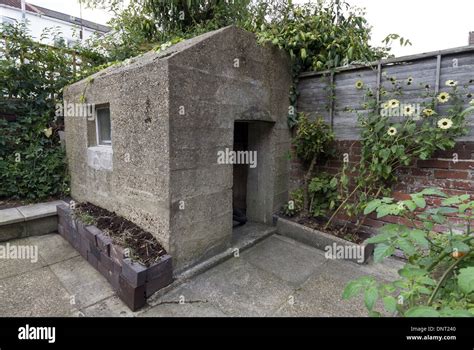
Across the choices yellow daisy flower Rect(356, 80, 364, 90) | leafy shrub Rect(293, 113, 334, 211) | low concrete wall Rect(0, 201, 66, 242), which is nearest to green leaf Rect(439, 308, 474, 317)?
leafy shrub Rect(293, 113, 334, 211)

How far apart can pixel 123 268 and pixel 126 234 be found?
49 centimetres

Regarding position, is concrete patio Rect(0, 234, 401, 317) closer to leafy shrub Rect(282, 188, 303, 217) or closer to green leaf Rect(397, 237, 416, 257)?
leafy shrub Rect(282, 188, 303, 217)

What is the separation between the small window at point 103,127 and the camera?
3.61 metres

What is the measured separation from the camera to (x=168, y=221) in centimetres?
260

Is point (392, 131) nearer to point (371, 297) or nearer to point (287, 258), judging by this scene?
point (287, 258)

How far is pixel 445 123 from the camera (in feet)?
8.90

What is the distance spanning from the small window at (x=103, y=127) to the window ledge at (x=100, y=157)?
0.12m

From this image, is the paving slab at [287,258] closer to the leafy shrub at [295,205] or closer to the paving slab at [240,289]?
the paving slab at [240,289]

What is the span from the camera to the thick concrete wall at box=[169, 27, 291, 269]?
2.60 metres

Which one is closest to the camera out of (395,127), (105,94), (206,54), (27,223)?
(206,54)

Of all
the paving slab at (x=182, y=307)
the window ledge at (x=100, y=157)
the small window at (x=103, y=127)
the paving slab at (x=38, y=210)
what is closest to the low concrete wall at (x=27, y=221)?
the paving slab at (x=38, y=210)

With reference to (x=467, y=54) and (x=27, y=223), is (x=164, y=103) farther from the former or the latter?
(x=467, y=54)
